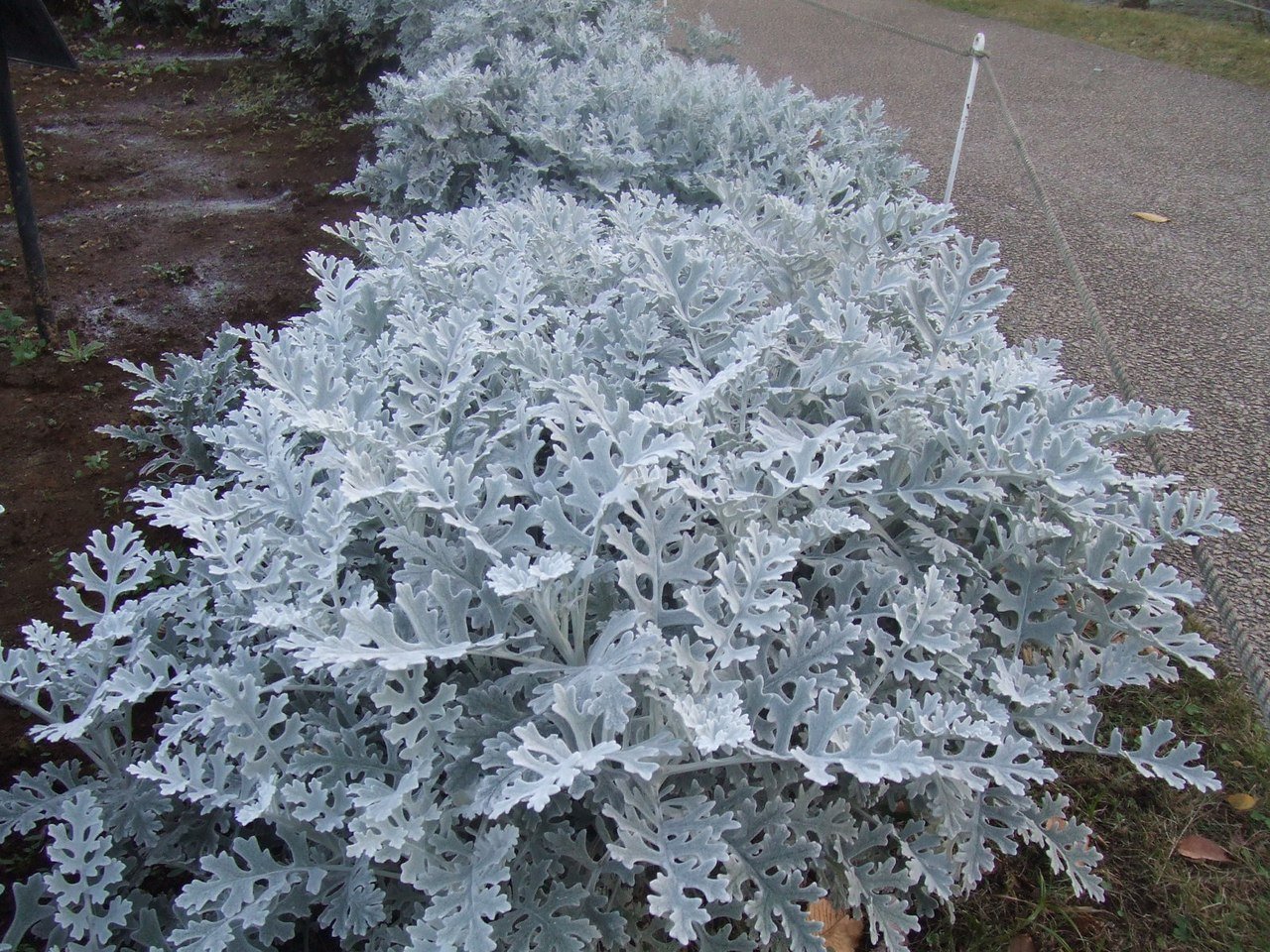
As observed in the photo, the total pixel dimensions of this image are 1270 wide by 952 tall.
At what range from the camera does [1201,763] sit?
2.29 metres

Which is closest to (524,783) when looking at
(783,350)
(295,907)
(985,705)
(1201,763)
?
(295,907)

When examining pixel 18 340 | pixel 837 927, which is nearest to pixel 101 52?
pixel 18 340

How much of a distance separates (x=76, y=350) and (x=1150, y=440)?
423 centimetres

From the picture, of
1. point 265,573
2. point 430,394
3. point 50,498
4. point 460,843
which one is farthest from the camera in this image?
point 50,498

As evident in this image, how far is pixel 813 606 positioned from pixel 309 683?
3.80 ft

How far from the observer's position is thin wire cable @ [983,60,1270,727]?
249 cm

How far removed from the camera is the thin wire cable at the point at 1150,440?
8.16 ft

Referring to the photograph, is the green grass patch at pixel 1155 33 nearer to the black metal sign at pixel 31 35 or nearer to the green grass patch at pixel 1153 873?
the green grass patch at pixel 1153 873

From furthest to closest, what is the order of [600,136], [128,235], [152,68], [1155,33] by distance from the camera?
1. [1155,33]
2. [152,68]
3. [128,235]
4. [600,136]

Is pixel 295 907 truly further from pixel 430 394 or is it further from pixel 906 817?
pixel 906 817

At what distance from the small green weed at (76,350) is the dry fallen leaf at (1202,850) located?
413 centimetres

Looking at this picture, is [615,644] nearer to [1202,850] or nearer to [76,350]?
[1202,850]

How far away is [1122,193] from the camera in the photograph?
5.40 m

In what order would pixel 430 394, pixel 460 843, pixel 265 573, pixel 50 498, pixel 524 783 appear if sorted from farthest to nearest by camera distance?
pixel 50 498 → pixel 430 394 → pixel 265 573 → pixel 460 843 → pixel 524 783
